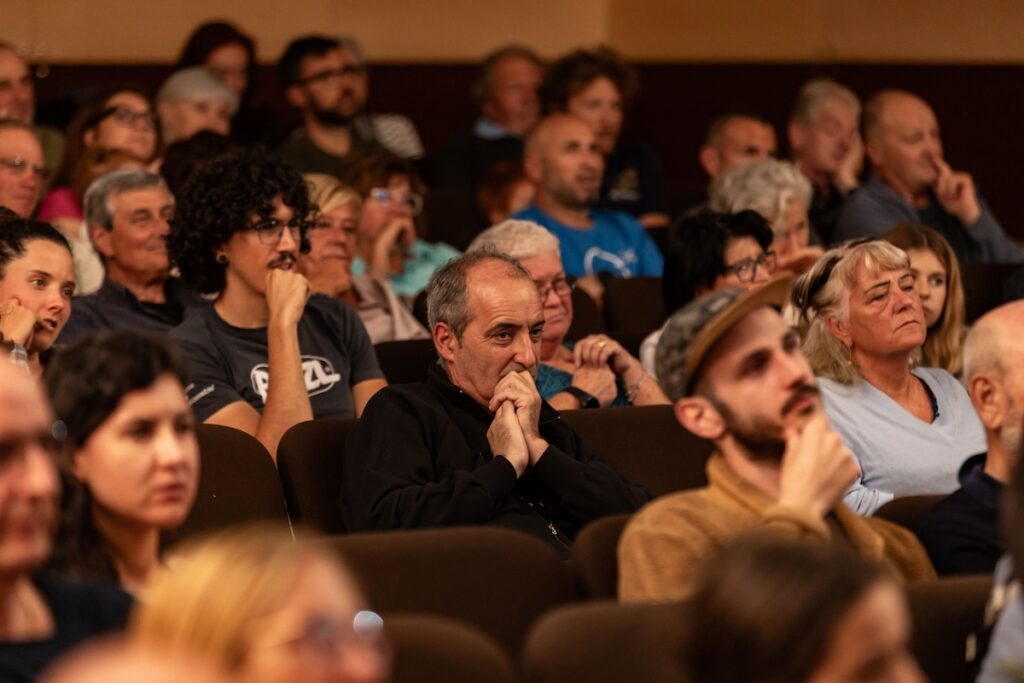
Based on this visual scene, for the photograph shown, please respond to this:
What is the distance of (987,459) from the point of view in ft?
8.71

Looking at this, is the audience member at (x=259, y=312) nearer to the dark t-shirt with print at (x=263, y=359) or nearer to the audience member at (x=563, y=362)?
the dark t-shirt with print at (x=263, y=359)

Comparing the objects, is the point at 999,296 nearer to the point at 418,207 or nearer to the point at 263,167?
the point at 418,207

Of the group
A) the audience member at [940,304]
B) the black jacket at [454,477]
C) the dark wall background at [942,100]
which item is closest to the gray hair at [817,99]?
the dark wall background at [942,100]

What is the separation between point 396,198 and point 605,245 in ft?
2.57

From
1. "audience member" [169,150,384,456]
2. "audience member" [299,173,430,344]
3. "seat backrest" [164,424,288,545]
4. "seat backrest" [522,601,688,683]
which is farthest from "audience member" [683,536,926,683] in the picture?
"audience member" [299,173,430,344]

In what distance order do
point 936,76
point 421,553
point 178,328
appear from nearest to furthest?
point 421,553 → point 178,328 → point 936,76

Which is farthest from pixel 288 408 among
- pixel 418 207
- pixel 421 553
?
pixel 418 207

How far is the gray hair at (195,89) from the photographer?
5.80m

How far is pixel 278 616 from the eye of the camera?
1.44m

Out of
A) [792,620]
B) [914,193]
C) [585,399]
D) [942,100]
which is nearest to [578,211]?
[914,193]

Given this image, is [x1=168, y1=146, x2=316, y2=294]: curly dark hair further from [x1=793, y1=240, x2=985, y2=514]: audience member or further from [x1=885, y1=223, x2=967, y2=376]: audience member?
[x1=885, y1=223, x2=967, y2=376]: audience member

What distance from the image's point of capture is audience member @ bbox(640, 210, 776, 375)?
4.21 metres

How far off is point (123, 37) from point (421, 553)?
17.5 feet

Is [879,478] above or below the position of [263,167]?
below
